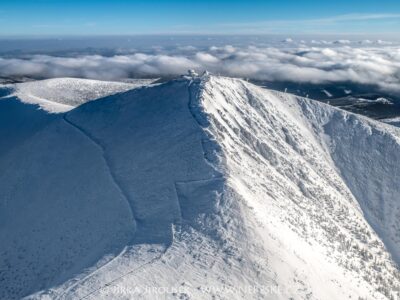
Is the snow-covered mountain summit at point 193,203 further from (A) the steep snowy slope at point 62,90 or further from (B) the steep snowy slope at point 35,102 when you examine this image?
(A) the steep snowy slope at point 62,90

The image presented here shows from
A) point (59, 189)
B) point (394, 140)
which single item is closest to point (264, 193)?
point (59, 189)

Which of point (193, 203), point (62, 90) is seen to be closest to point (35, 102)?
point (62, 90)

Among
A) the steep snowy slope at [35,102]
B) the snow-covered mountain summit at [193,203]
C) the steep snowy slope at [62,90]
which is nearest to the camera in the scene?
the snow-covered mountain summit at [193,203]

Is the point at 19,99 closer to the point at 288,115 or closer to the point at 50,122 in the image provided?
the point at 50,122

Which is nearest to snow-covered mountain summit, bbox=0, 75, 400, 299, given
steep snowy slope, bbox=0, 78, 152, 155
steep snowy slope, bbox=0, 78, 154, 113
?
steep snowy slope, bbox=0, 78, 152, 155

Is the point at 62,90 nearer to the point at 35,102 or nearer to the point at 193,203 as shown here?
the point at 35,102

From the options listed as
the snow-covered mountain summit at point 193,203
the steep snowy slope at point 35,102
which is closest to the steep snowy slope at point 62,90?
the steep snowy slope at point 35,102

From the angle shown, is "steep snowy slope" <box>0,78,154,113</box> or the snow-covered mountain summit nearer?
the snow-covered mountain summit

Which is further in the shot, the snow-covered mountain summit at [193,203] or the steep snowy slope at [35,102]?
the steep snowy slope at [35,102]

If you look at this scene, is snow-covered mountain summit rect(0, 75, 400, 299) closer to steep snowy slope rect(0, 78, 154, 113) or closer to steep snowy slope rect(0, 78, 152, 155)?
steep snowy slope rect(0, 78, 152, 155)

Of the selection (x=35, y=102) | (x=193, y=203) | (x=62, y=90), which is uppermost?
(x=193, y=203)
